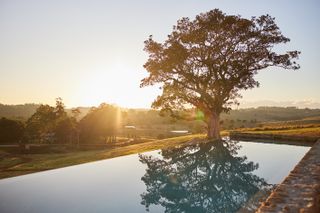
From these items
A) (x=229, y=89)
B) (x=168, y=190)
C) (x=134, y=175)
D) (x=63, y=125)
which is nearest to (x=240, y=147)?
(x=229, y=89)

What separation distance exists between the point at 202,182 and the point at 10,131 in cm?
6517

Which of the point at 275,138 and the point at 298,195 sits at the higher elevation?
the point at 275,138

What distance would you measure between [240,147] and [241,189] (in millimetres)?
12396

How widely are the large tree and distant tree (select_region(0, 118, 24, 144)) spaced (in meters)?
50.9

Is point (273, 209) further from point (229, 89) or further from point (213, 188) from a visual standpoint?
point (229, 89)

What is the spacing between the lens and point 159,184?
1298 cm

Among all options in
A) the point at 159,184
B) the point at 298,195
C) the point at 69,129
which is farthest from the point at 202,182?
the point at 69,129

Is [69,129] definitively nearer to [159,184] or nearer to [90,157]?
[90,157]

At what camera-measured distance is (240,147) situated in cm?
2331

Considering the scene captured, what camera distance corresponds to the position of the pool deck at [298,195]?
6.20m

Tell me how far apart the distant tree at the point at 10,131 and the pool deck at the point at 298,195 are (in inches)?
2707

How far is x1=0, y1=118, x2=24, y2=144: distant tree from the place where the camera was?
65562 millimetres

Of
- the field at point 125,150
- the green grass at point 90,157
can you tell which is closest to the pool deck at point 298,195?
the field at point 125,150

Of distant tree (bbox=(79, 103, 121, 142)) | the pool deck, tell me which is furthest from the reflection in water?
distant tree (bbox=(79, 103, 121, 142))
